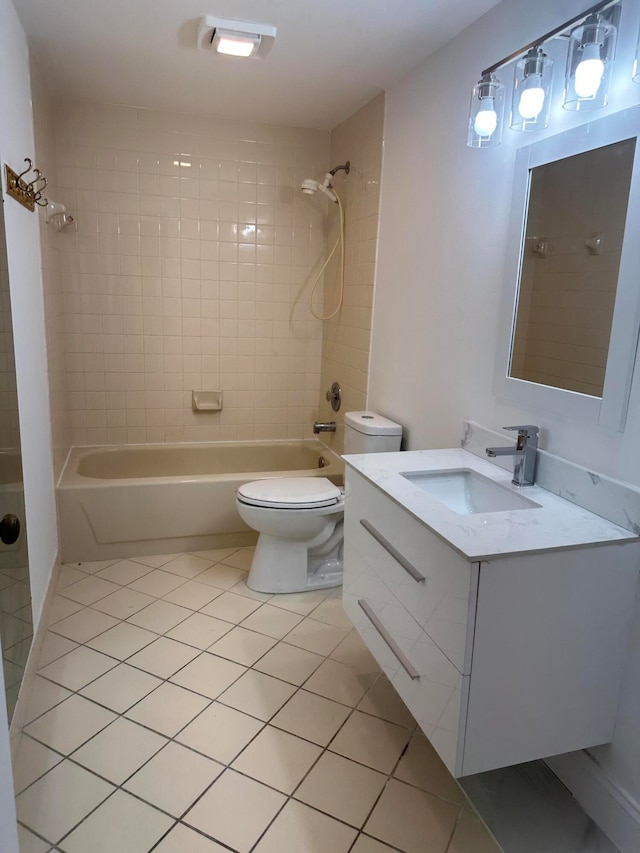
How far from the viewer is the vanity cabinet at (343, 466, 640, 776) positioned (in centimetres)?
125

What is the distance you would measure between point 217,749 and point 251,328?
2413mm

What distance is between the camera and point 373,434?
8.29 ft

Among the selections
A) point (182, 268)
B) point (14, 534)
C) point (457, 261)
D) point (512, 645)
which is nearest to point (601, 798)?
point (512, 645)

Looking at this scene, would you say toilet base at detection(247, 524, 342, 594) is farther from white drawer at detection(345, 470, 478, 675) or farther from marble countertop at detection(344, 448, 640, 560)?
marble countertop at detection(344, 448, 640, 560)

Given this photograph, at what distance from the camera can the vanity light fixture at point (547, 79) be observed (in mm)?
1349

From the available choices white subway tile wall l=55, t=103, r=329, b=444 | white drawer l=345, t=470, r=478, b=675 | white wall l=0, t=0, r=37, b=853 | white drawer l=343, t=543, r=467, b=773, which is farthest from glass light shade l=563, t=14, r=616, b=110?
white subway tile wall l=55, t=103, r=329, b=444

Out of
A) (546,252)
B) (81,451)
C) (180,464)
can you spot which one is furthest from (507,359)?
(81,451)

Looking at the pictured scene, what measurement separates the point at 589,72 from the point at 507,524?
109 cm

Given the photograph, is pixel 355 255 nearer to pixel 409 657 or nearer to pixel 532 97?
pixel 532 97

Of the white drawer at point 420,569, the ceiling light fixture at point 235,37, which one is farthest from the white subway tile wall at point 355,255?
the white drawer at point 420,569

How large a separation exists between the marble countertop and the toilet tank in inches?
30.2

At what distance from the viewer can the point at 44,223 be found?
2648 millimetres

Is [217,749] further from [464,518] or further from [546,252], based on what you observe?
[546,252]

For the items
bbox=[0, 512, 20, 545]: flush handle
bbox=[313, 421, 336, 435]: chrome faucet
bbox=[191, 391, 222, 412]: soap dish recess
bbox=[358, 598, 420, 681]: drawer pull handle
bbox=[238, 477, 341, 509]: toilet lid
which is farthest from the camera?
bbox=[191, 391, 222, 412]: soap dish recess
